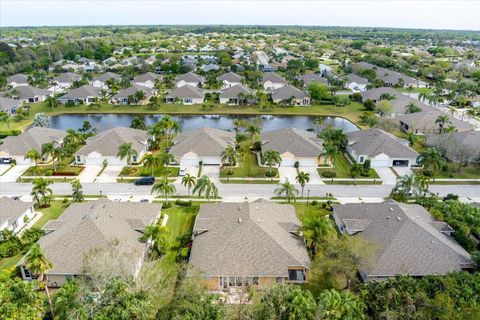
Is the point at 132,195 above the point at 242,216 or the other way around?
the other way around

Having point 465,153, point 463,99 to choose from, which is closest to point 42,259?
point 465,153

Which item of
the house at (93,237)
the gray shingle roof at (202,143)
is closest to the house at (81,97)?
the gray shingle roof at (202,143)

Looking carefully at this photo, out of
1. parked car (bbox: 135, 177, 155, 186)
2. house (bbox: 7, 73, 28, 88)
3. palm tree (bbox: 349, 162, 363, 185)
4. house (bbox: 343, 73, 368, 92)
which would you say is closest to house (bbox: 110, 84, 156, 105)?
house (bbox: 7, 73, 28, 88)

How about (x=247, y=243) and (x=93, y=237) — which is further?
(x=93, y=237)

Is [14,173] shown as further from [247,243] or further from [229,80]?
[229,80]

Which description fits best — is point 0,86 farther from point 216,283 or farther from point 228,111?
point 216,283

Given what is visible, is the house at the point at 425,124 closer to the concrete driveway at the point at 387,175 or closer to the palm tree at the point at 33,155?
the concrete driveway at the point at 387,175

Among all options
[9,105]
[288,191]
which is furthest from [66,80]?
[288,191]
